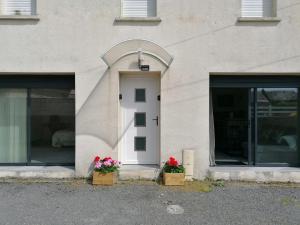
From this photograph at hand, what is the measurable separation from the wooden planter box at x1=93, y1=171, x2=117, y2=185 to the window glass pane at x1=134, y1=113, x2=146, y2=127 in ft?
4.97

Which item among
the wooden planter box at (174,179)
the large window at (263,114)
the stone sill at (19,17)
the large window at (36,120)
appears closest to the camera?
the wooden planter box at (174,179)

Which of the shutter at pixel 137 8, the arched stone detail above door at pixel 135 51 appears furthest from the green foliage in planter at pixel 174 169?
the shutter at pixel 137 8

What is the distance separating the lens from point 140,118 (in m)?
7.60

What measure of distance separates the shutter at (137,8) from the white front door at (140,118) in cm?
152

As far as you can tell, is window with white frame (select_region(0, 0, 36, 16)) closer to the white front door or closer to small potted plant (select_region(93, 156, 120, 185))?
the white front door

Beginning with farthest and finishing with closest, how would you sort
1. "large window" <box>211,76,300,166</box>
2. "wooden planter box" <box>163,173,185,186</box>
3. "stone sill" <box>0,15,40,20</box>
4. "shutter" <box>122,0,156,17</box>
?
"large window" <box>211,76,300,166</box> → "shutter" <box>122,0,156,17</box> → "stone sill" <box>0,15,40,20</box> → "wooden planter box" <box>163,173,185,186</box>

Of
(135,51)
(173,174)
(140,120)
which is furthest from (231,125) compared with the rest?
(135,51)

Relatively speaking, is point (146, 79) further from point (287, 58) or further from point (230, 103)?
point (287, 58)

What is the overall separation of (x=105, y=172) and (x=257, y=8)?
18.0 feet

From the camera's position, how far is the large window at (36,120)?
765 cm

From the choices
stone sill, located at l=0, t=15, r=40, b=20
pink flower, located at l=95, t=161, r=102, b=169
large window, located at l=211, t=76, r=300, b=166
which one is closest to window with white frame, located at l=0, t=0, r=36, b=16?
stone sill, located at l=0, t=15, r=40, b=20

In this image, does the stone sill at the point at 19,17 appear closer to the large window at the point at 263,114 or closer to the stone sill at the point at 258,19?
the large window at the point at 263,114

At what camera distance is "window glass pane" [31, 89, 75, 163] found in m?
7.73

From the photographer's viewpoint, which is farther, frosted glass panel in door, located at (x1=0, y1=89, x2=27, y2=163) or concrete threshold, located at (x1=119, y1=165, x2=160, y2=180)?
frosted glass panel in door, located at (x1=0, y1=89, x2=27, y2=163)
